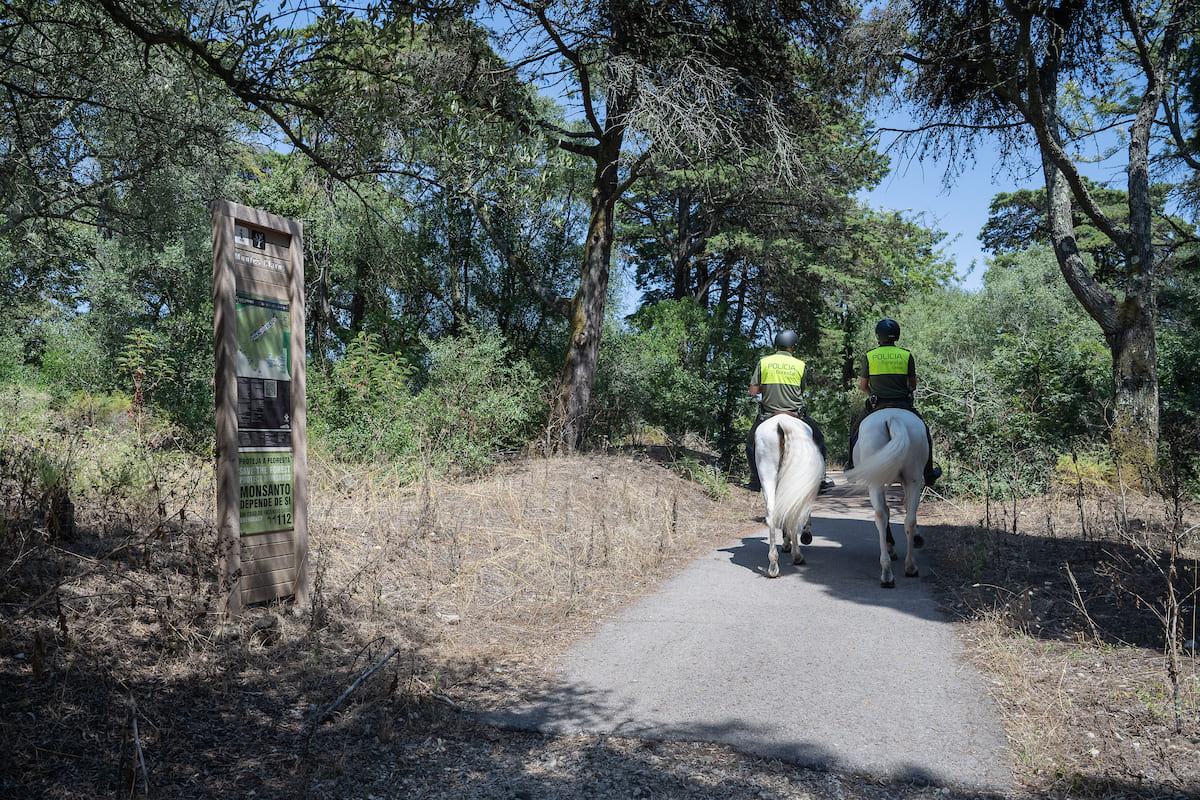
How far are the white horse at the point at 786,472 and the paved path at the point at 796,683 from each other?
89cm

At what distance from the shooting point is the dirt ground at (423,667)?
3.69 m

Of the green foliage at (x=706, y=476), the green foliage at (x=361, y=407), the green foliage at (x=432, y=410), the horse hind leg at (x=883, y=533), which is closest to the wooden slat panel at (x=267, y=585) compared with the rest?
the green foliage at (x=432, y=410)

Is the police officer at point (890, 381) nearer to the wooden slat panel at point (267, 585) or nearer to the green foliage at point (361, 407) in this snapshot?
the wooden slat panel at point (267, 585)

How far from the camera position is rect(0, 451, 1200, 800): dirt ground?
3688 millimetres

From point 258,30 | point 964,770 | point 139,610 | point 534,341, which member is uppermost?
point 258,30

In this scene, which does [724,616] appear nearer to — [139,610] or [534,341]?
[139,610]

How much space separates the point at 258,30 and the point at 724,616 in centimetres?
651

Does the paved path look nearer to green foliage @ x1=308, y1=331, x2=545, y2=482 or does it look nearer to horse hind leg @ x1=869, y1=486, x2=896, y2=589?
horse hind leg @ x1=869, y1=486, x2=896, y2=589

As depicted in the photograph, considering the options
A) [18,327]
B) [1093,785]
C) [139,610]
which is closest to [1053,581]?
[1093,785]

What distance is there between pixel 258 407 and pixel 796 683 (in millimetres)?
4582

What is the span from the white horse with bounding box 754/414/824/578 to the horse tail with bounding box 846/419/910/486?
554 millimetres

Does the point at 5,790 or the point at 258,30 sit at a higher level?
the point at 258,30

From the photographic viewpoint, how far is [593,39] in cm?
1270

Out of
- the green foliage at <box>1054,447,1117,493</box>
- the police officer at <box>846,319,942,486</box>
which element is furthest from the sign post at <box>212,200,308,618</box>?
the green foliage at <box>1054,447,1117,493</box>
